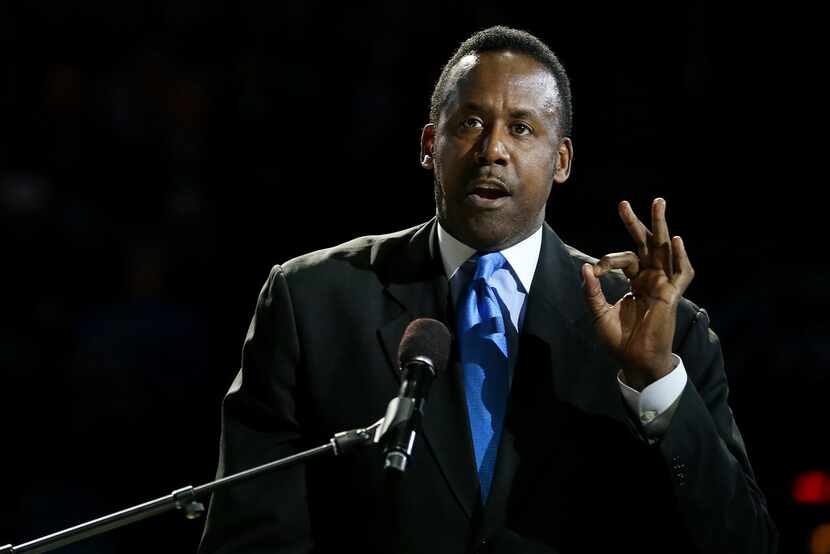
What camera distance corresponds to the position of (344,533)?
7.73 ft

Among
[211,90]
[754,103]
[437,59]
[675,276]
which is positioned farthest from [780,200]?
[675,276]

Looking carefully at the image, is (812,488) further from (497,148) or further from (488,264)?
(497,148)

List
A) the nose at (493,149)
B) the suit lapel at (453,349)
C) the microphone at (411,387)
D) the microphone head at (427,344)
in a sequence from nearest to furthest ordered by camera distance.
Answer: the microphone at (411,387)
the microphone head at (427,344)
the suit lapel at (453,349)
the nose at (493,149)

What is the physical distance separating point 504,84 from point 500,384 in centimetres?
60

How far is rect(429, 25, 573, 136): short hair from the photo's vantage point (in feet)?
8.41

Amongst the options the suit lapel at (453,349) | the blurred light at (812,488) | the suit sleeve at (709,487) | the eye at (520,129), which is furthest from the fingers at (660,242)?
the blurred light at (812,488)

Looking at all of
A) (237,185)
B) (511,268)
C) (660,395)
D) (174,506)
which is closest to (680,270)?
(660,395)

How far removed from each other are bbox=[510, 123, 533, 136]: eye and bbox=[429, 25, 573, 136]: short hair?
0.12 m

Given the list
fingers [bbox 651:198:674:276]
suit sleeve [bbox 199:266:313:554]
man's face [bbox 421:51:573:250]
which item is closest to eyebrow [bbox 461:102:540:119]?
man's face [bbox 421:51:573:250]

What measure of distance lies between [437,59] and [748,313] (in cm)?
211

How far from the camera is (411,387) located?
194 cm

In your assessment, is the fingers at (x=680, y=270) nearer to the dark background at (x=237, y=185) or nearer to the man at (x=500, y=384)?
the man at (x=500, y=384)

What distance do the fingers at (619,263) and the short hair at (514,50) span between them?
413 millimetres

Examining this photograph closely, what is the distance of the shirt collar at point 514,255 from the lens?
101 inches
